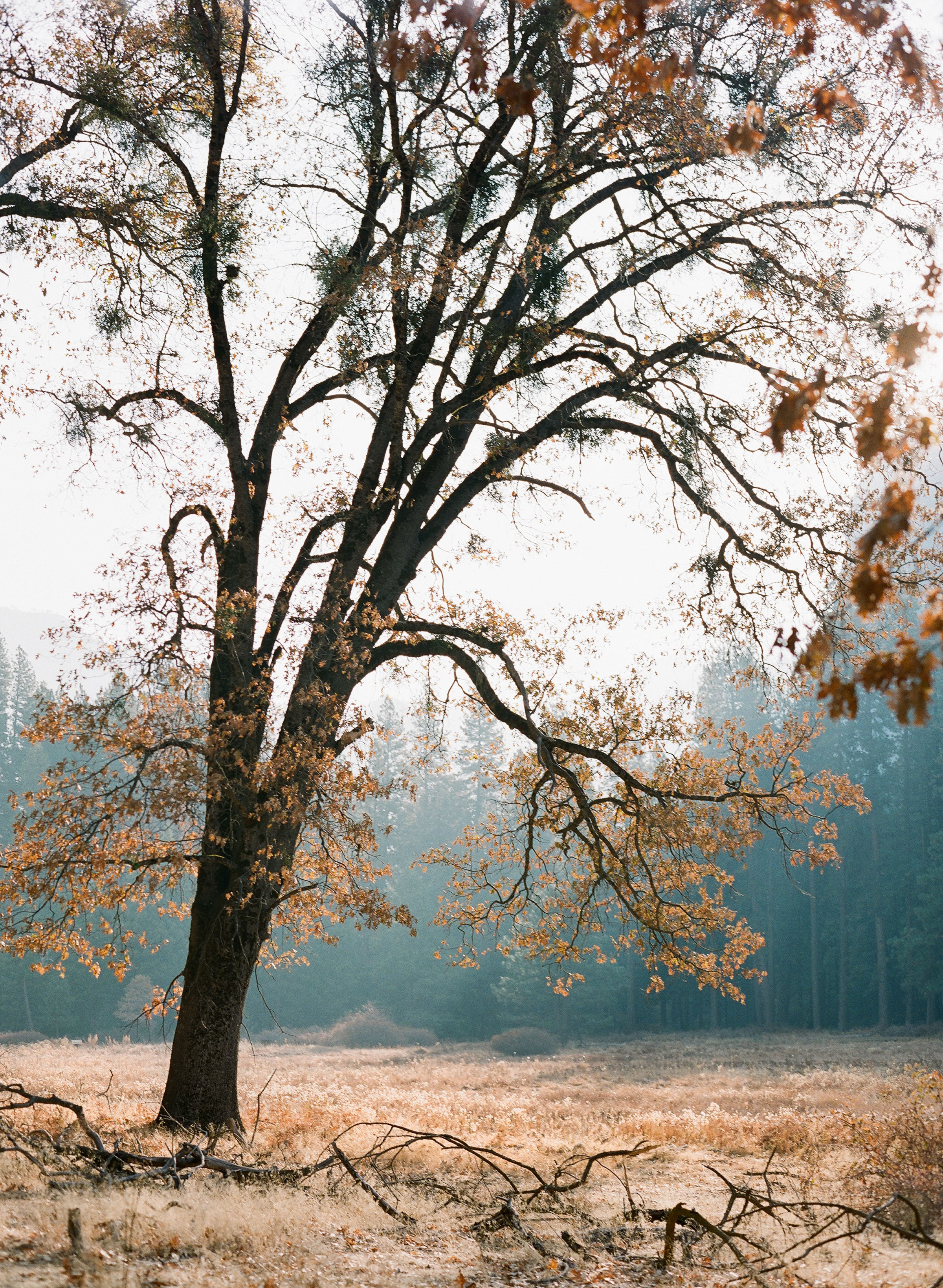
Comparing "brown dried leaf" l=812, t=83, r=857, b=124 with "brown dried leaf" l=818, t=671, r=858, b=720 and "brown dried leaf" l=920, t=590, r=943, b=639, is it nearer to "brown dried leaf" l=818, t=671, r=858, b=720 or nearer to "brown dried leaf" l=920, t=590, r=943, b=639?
"brown dried leaf" l=920, t=590, r=943, b=639

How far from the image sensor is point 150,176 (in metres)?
10.1

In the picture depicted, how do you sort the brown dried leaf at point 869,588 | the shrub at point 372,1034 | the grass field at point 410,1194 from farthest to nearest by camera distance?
the shrub at point 372,1034 < the grass field at point 410,1194 < the brown dried leaf at point 869,588

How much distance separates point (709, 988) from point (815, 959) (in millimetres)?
5865

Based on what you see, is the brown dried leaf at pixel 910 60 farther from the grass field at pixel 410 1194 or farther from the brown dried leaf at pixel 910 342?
the grass field at pixel 410 1194

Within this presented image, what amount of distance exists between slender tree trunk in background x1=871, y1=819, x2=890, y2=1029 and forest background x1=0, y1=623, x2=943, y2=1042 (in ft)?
0.30

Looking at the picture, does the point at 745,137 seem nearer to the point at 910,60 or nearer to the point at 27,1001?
the point at 910,60

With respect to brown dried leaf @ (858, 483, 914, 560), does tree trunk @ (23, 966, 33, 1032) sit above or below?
below

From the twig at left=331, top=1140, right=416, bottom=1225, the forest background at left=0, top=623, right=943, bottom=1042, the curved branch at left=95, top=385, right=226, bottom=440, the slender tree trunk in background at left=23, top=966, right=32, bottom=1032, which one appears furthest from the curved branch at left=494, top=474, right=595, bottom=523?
the slender tree trunk in background at left=23, top=966, right=32, bottom=1032

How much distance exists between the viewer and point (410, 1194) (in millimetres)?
7000

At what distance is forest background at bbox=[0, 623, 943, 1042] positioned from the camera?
141 feet

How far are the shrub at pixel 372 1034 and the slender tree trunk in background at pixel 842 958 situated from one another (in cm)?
1976

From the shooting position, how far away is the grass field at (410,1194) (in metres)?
4.66

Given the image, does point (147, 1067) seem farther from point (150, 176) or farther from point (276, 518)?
point (150, 176)

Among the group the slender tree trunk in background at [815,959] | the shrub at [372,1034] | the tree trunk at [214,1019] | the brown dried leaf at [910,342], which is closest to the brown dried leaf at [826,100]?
the brown dried leaf at [910,342]
